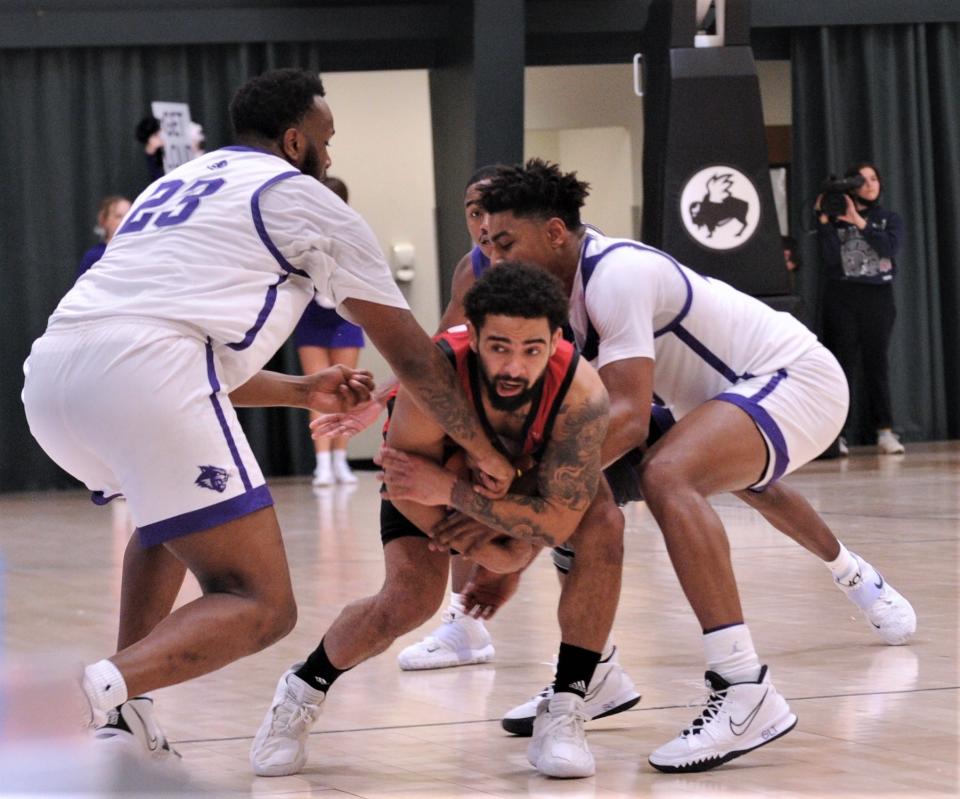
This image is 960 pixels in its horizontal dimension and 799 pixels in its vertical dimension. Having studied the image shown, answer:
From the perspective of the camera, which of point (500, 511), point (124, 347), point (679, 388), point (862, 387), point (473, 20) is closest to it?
point (124, 347)

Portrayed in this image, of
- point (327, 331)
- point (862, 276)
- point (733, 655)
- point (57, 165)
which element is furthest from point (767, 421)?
point (57, 165)

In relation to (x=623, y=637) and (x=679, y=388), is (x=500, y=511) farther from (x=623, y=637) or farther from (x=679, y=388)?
(x=623, y=637)

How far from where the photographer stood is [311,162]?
2969 millimetres

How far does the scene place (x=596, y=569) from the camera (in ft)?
9.34

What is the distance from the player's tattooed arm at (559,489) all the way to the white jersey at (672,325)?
329mm

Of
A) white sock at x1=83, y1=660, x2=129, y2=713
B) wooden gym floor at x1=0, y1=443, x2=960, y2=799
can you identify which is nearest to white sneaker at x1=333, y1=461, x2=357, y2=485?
wooden gym floor at x1=0, y1=443, x2=960, y2=799

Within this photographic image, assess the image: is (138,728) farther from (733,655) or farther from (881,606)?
(881,606)

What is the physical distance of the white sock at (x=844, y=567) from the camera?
154 inches

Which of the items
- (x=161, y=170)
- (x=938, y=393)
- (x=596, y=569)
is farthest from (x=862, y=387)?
(x=596, y=569)

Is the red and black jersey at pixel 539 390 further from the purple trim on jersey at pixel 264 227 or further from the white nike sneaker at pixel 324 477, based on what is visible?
the white nike sneaker at pixel 324 477

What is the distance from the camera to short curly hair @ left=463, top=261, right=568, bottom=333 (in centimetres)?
267

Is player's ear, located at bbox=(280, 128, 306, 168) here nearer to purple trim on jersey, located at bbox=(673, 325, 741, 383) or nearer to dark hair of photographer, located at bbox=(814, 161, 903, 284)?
purple trim on jersey, located at bbox=(673, 325, 741, 383)

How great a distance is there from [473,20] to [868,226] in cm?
279

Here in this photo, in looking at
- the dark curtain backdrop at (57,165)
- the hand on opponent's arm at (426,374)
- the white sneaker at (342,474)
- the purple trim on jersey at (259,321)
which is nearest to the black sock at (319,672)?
the hand on opponent's arm at (426,374)
